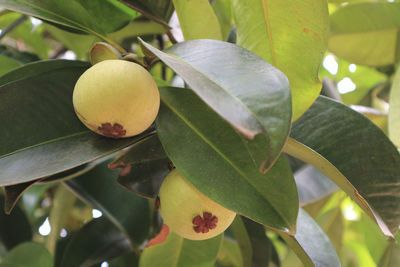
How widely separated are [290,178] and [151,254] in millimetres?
420

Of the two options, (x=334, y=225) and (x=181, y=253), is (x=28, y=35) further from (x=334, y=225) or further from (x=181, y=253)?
(x=334, y=225)

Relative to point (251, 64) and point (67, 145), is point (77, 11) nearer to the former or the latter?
point (67, 145)

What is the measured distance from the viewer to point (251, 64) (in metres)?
0.56

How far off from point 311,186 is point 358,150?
1.32 ft

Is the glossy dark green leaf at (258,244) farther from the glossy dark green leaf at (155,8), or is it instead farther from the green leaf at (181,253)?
the glossy dark green leaf at (155,8)

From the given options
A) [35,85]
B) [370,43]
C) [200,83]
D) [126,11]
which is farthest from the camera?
[370,43]

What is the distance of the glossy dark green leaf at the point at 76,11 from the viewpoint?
2.34ft

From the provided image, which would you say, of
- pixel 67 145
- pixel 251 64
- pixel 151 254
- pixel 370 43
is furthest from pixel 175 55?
pixel 370 43

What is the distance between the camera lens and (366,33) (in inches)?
52.9

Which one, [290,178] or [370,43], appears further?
[370,43]

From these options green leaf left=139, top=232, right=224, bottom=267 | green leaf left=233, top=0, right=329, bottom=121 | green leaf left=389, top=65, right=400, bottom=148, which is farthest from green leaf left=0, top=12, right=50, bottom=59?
green leaf left=389, top=65, right=400, bottom=148

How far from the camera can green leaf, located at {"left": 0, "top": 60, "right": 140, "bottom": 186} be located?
2.09ft

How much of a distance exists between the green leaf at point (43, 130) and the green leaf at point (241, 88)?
18 centimetres

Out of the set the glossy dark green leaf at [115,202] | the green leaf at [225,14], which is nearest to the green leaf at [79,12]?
the glossy dark green leaf at [115,202]
